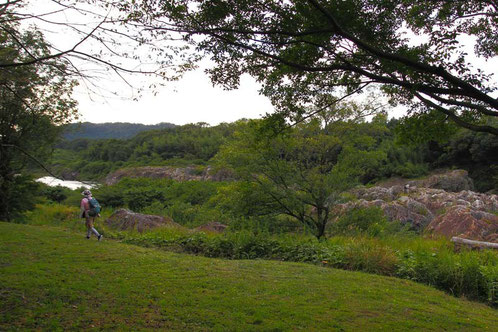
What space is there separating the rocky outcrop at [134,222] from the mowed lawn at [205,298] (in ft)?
20.2

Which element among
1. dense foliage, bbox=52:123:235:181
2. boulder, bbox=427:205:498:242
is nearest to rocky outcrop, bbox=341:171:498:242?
boulder, bbox=427:205:498:242

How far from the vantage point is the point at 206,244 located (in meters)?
10.5

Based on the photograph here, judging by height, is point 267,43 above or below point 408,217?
above

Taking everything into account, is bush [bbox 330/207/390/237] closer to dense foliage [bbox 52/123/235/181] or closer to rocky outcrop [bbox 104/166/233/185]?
rocky outcrop [bbox 104/166/233/185]

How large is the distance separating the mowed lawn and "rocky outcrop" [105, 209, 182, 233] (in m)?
6.15

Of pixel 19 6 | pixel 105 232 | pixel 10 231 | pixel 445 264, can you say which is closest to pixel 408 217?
pixel 445 264

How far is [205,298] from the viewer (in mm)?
5703

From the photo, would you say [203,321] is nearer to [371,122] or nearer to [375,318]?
[375,318]

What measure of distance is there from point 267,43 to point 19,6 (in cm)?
370

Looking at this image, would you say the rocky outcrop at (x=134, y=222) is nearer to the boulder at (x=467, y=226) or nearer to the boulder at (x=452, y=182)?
the boulder at (x=467, y=226)

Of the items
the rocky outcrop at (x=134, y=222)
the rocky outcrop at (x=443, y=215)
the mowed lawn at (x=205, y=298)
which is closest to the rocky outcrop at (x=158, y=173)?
the rocky outcrop at (x=443, y=215)

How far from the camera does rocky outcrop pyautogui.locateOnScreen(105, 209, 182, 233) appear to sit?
572 inches

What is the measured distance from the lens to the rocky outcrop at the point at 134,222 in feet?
47.7

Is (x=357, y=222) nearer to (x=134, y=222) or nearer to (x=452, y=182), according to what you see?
(x=134, y=222)
